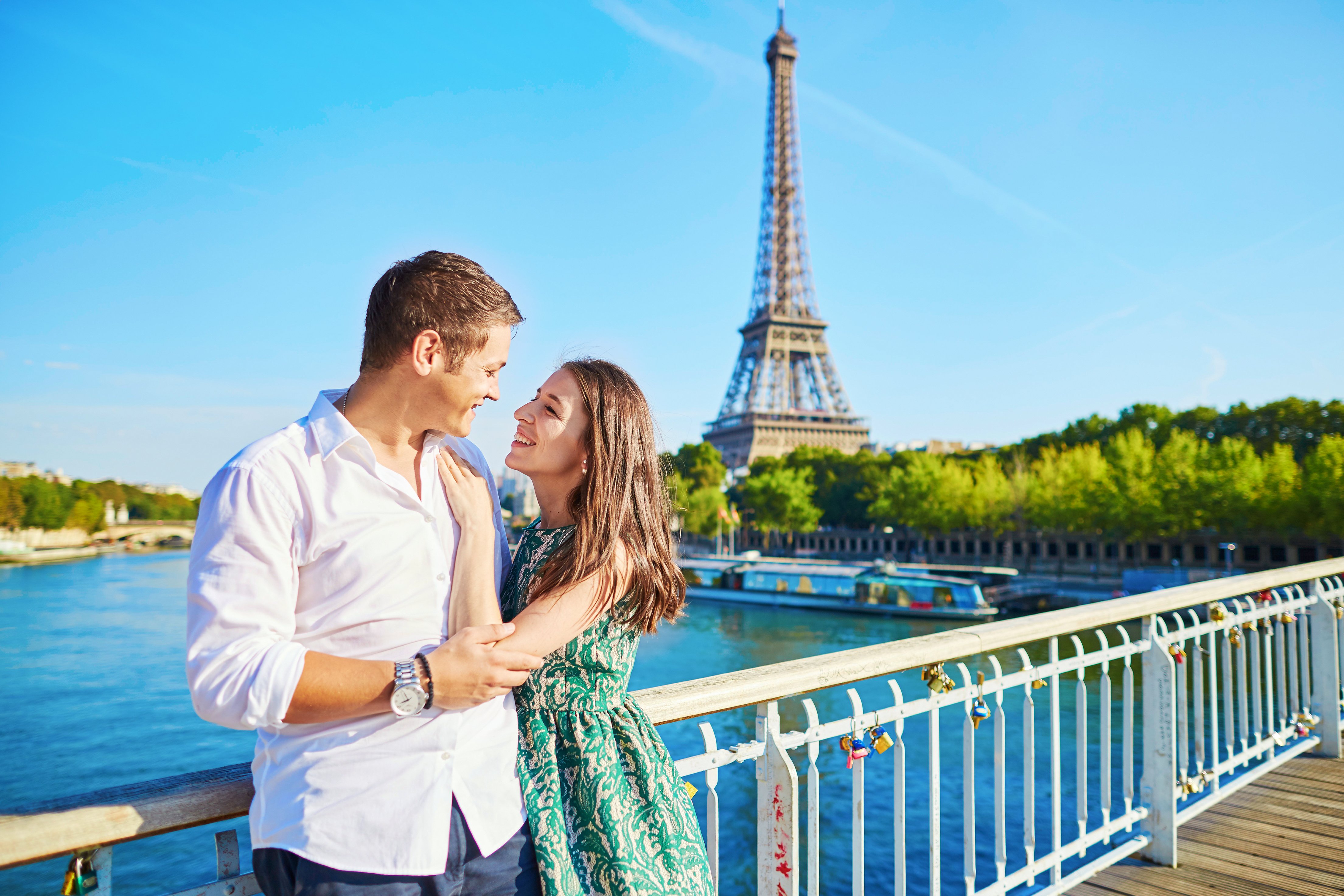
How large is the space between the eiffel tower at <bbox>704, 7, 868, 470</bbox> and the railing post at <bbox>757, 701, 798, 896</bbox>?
188ft

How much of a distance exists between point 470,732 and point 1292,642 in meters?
4.81

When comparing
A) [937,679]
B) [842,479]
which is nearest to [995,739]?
[937,679]

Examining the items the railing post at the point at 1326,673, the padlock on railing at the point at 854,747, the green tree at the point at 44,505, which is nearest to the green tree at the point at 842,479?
the railing post at the point at 1326,673

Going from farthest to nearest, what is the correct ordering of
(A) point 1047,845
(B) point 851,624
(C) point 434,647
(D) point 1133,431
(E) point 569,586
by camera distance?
(D) point 1133,431 < (B) point 851,624 < (A) point 1047,845 < (E) point 569,586 < (C) point 434,647

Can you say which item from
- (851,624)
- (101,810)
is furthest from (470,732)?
(851,624)

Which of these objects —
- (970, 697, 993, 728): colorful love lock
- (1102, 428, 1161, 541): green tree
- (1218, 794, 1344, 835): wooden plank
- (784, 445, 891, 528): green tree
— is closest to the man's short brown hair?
(970, 697, 993, 728): colorful love lock

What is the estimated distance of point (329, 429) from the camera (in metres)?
1.36

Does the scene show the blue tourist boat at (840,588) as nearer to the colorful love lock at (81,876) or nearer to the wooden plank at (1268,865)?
the wooden plank at (1268,865)

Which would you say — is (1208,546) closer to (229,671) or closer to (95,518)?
(229,671)

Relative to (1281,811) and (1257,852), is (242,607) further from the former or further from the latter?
(1281,811)

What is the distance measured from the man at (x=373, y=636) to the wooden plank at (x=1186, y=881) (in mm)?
2855

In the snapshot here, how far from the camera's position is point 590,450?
1.65 meters

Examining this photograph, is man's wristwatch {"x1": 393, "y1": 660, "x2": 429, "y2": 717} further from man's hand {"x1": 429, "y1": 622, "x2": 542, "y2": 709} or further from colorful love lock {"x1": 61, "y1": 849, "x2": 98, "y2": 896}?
colorful love lock {"x1": 61, "y1": 849, "x2": 98, "y2": 896}

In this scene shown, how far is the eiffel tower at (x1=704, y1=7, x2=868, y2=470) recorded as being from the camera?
59906 mm
